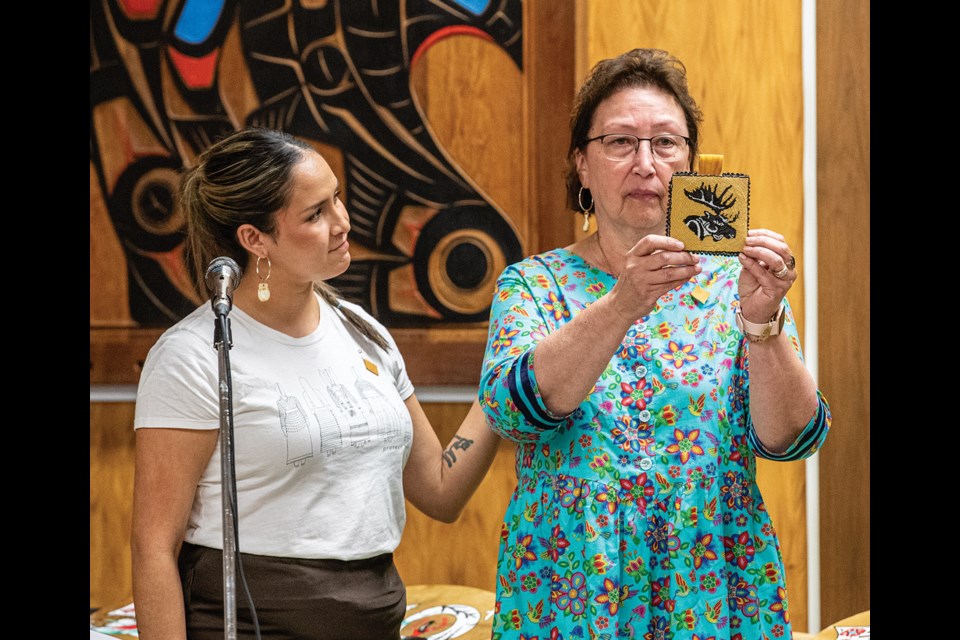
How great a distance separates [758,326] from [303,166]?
3.11 feet

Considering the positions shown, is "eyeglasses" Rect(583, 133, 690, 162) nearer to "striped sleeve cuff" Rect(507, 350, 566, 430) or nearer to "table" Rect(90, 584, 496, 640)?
"striped sleeve cuff" Rect(507, 350, 566, 430)

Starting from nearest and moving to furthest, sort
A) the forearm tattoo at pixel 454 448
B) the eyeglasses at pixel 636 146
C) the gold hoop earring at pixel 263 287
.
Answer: the eyeglasses at pixel 636 146
the gold hoop earring at pixel 263 287
the forearm tattoo at pixel 454 448

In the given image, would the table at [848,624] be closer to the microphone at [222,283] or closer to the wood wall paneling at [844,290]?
the wood wall paneling at [844,290]

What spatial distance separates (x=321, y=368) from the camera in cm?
184

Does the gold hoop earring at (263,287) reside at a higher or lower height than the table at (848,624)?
higher

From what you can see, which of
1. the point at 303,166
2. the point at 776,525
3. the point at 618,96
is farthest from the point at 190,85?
the point at 776,525

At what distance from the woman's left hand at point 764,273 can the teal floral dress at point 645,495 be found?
0.12 m

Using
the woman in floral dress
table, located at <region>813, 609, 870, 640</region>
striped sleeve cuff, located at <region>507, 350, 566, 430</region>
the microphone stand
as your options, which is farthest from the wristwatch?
table, located at <region>813, 609, 870, 640</region>

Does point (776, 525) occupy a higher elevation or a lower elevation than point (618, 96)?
lower

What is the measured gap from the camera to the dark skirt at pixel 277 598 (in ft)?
5.63

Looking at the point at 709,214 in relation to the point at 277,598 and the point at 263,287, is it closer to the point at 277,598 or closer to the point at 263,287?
the point at 263,287

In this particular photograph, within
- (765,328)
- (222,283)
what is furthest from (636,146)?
(222,283)

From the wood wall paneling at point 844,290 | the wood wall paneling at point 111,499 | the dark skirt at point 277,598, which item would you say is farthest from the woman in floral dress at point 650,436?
the wood wall paneling at point 111,499

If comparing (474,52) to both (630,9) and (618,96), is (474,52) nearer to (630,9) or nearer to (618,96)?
(630,9)
